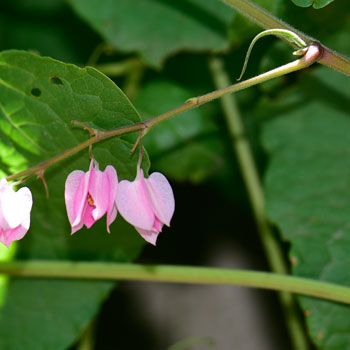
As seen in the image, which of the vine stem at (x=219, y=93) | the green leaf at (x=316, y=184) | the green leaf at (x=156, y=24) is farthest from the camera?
the green leaf at (x=156, y=24)

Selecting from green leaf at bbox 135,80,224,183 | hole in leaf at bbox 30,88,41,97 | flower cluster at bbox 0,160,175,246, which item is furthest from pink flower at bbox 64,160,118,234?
green leaf at bbox 135,80,224,183

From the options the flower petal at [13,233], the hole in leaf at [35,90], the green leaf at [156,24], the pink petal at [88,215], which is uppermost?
the green leaf at [156,24]

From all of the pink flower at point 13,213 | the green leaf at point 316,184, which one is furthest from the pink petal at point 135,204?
the green leaf at point 316,184

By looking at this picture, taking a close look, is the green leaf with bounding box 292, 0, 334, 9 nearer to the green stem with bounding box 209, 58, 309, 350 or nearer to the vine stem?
the vine stem

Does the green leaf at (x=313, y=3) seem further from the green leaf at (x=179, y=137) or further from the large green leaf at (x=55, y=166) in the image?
the green leaf at (x=179, y=137)

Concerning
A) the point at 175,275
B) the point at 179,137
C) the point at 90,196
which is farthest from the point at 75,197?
the point at 179,137

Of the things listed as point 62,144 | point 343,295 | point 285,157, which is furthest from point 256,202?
point 62,144

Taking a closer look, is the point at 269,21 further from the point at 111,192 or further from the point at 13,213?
the point at 13,213
